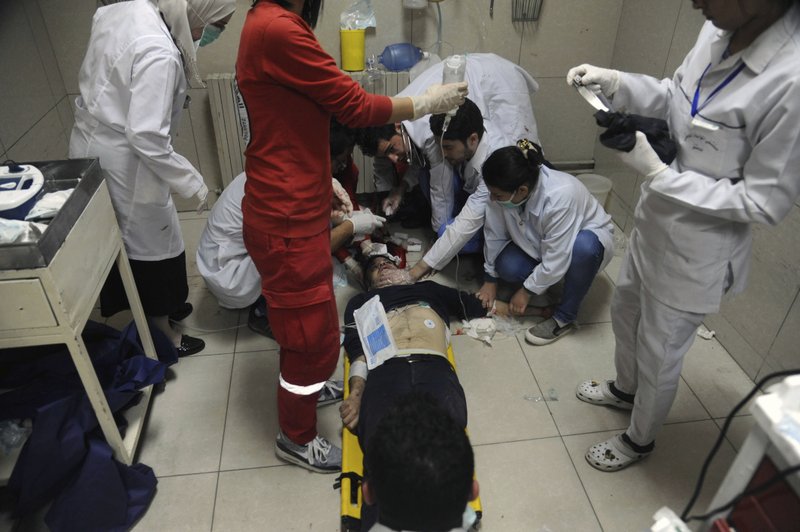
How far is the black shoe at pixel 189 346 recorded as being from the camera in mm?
2271

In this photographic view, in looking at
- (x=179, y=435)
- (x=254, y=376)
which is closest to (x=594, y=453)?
(x=254, y=376)

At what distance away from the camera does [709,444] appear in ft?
6.32

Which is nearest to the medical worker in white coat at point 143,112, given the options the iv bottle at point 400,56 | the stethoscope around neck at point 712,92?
→ the iv bottle at point 400,56

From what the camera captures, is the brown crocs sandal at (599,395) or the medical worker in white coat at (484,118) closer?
the brown crocs sandal at (599,395)

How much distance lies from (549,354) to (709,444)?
0.63 meters

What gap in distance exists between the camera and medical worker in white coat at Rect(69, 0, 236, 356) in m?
1.62

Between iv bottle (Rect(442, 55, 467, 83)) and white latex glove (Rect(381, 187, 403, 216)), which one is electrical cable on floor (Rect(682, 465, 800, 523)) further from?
white latex glove (Rect(381, 187, 403, 216))

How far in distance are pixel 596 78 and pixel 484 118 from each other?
0.95 metres

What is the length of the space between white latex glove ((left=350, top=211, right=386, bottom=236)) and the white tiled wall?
0.91 metres

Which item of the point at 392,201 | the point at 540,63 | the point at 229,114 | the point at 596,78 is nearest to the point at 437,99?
the point at 596,78

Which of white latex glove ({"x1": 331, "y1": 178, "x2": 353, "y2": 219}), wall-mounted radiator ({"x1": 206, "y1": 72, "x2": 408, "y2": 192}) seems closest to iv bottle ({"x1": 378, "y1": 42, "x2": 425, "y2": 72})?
wall-mounted radiator ({"x1": 206, "y1": 72, "x2": 408, "y2": 192})

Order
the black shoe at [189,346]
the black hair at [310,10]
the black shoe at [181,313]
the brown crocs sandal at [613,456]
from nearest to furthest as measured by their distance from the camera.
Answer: the black hair at [310,10] → the brown crocs sandal at [613,456] → the black shoe at [189,346] → the black shoe at [181,313]

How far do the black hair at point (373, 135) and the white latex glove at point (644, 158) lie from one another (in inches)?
49.6

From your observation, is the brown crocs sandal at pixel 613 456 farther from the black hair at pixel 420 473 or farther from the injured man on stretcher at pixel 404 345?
the black hair at pixel 420 473
